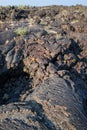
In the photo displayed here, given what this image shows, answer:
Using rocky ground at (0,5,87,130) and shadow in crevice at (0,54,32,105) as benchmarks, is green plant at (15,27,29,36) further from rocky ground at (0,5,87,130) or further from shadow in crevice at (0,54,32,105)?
shadow in crevice at (0,54,32,105)

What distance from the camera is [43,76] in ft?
44.9

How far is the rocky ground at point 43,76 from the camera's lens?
32.0 feet

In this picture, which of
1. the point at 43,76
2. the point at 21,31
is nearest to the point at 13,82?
the point at 43,76

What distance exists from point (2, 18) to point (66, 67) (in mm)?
7750

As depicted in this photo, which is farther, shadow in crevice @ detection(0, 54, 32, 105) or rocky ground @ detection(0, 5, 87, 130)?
shadow in crevice @ detection(0, 54, 32, 105)

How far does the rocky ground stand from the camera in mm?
9758

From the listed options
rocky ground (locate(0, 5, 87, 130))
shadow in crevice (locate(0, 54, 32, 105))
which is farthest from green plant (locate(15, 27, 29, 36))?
shadow in crevice (locate(0, 54, 32, 105))

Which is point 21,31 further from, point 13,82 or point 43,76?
point 43,76

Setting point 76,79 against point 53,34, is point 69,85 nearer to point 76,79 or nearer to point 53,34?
point 76,79

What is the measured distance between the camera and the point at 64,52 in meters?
15.3

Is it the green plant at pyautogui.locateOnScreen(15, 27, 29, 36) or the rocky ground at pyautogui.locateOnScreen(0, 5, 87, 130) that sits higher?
the green plant at pyautogui.locateOnScreen(15, 27, 29, 36)

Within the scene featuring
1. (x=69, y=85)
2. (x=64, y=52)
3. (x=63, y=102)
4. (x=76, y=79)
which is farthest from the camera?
(x=64, y=52)

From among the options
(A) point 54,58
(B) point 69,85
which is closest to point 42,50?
(A) point 54,58

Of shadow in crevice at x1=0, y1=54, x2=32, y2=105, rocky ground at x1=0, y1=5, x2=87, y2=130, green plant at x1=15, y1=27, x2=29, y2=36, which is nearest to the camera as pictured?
rocky ground at x1=0, y1=5, x2=87, y2=130
